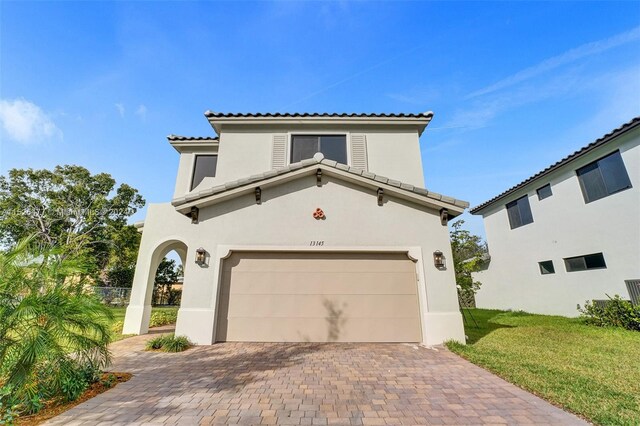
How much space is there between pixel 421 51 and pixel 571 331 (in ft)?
40.6

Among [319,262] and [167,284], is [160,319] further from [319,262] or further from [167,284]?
[167,284]

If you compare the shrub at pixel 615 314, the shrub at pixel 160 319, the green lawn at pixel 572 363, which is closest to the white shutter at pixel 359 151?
the green lawn at pixel 572 363

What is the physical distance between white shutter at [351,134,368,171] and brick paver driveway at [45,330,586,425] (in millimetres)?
7001

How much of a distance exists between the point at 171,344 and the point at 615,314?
15394 millimetres

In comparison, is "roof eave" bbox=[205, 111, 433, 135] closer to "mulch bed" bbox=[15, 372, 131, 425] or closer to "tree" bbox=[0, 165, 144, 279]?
"mulch bed" bbox=[15, 372, 131, 425]

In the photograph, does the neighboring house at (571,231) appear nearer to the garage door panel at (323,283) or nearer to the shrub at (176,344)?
the garage door panel at (323,283)

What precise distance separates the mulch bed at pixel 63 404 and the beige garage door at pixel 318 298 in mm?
2915

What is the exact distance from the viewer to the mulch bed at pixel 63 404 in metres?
3.41

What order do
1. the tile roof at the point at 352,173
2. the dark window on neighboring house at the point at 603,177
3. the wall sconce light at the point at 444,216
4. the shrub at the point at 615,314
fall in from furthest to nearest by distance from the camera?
the dark window on neighboring house at the point at 603,177 → the shrub at the point at 615,314 → the wall sconce light at the point at 444,216 → the tile roof at the point at 352,173

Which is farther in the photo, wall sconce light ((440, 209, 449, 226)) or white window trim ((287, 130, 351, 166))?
white window trim ((287, 130, 351, 166))

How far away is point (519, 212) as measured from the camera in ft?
53.0

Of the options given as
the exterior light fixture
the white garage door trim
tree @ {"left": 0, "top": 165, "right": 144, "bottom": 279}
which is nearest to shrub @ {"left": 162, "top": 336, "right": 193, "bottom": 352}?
the white garage door trim

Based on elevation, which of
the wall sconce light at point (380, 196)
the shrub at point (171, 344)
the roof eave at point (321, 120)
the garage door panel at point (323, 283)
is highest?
the roof eave at point (321, 120)

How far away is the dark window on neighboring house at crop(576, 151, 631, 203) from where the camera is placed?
10.3 metres
